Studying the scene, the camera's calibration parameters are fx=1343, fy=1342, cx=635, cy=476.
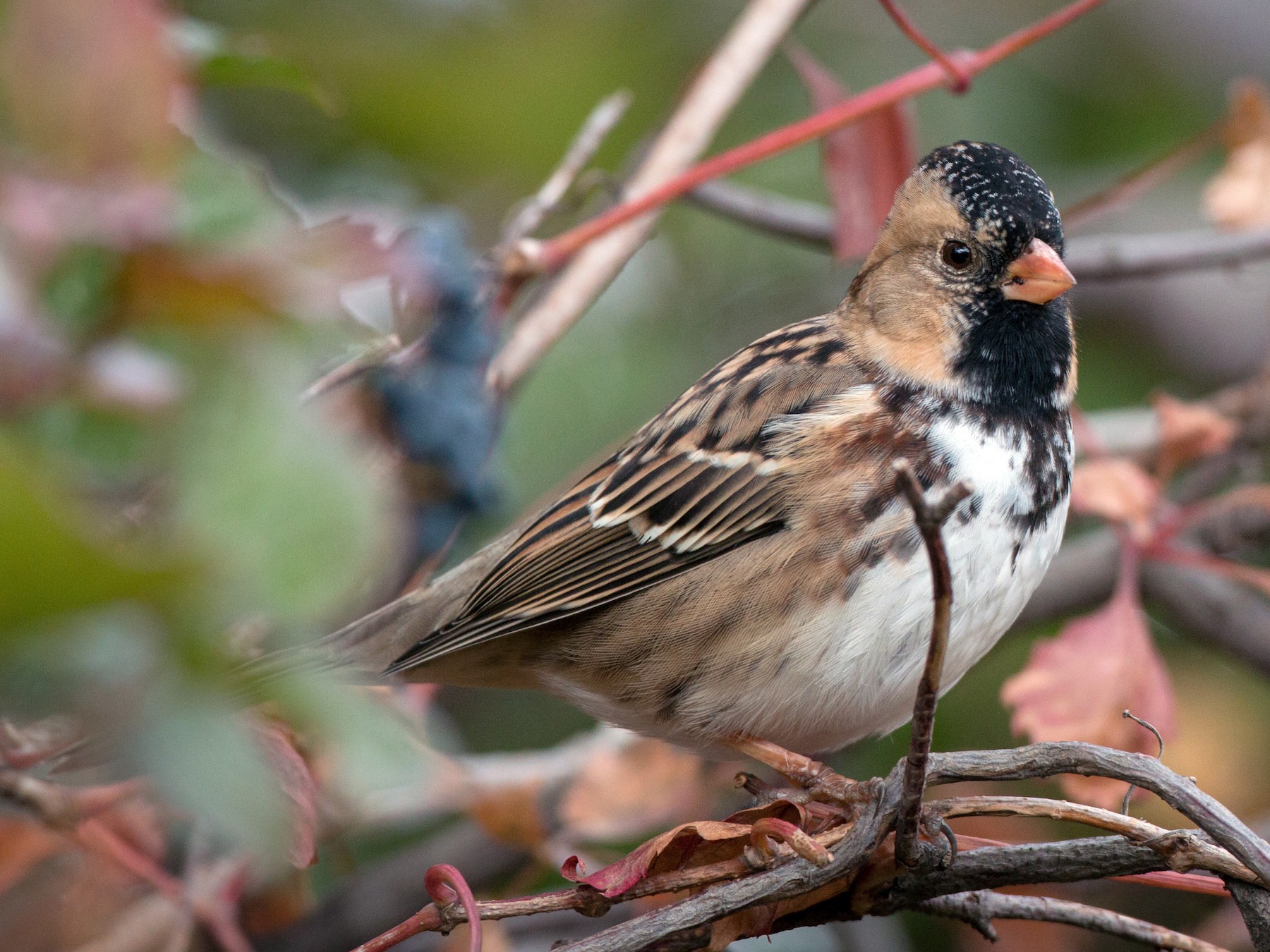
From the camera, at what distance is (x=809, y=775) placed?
1805mm

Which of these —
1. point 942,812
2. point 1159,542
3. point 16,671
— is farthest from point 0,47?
point 1159,542

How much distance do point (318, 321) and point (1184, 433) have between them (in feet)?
5.97

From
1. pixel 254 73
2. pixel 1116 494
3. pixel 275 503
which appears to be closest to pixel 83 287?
pixel 275 503

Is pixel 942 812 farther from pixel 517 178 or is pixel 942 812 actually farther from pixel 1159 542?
pixel 517 178

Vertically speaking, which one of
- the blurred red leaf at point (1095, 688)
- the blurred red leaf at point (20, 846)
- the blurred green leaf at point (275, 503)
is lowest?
the blurred red leaf at point (1095, 688)

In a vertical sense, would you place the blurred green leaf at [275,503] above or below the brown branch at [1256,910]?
above

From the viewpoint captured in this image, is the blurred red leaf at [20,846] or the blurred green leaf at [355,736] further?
the blurred red leaf at [20,846]

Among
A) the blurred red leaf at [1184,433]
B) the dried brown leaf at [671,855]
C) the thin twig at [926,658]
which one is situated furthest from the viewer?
the blurred red leaf at [1184,433]

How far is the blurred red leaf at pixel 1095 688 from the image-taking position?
185cm

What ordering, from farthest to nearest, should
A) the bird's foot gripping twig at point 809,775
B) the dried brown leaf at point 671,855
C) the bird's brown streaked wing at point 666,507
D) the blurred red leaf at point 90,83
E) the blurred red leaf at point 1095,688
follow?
1. the bird's brown streaked wing at point 666,507
2. the blurred red leaf at point 1095,688
3. the bird's foot gripping twig at point 809,775
4. the dried brown leaf at point 671,855
5. the blurred red leaf at point 90,83

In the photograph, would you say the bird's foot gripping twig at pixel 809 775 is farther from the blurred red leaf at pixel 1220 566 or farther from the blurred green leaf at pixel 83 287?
the blurred green leaf at pixel 83 287

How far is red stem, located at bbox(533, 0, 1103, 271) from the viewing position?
2.00 meters

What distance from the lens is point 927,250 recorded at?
2.04 m

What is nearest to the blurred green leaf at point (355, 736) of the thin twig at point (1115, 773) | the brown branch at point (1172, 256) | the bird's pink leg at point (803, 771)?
the thin twig at point (1115, 773)
